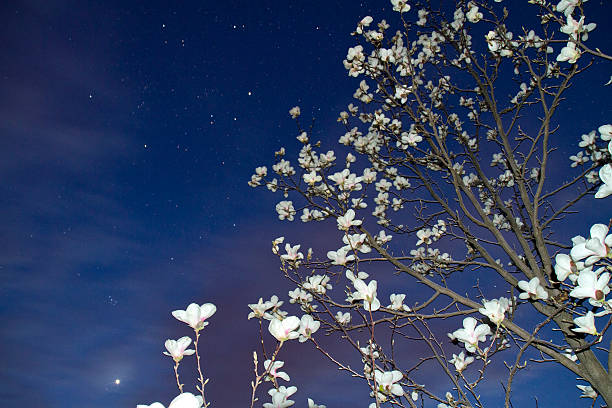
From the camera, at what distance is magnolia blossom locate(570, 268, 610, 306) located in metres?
1.76

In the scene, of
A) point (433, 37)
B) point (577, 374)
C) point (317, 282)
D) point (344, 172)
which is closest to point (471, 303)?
point (577, 374)

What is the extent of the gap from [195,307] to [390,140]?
11.6ft

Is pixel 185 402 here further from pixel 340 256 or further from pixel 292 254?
pixel 292 254

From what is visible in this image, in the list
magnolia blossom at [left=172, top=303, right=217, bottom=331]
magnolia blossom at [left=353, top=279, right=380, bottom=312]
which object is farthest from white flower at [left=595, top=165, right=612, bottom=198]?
magnolia blossom at [left=172, top=303, right=217, bottom=331]

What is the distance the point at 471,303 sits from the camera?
310 centimetres

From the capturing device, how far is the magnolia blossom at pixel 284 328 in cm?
158

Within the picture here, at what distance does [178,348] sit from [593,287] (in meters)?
1.91

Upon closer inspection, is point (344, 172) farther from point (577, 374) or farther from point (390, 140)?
point (577, 374)

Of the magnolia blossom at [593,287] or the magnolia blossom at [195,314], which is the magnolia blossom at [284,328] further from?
the magnolia blossom at [593,287]

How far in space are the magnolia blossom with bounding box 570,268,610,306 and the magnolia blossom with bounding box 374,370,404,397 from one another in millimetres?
955

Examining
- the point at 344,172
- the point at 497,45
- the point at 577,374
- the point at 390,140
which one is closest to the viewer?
the point at 577,374

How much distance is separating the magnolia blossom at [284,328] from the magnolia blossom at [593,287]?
135 cm

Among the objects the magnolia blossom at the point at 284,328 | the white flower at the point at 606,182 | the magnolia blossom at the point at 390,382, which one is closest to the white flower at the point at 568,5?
the white flower at the point at 606,182

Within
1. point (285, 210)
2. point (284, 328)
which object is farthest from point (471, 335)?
point (285, 210)
